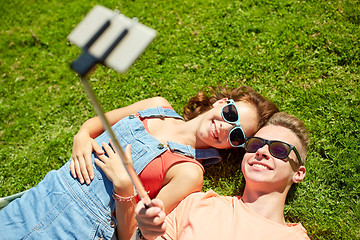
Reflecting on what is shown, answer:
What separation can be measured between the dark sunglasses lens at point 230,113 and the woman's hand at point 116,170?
1.19 m

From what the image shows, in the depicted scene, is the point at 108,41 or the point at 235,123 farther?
the point at 235,123

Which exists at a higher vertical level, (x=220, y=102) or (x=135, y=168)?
(x=220, y=102)

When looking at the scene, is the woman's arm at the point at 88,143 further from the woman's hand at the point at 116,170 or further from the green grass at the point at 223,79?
the green grass at the point at 223,79

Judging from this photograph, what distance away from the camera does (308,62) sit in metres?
4.85

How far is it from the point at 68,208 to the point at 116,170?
2.39ft

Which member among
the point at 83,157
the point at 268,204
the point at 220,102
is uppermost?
the point at 220,102

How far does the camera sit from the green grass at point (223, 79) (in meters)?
4.21

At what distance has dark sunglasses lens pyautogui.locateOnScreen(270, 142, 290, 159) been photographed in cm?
339

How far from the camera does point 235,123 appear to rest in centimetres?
360

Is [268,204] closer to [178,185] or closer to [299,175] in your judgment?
[299,175]

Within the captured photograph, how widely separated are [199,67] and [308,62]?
173 centimetres

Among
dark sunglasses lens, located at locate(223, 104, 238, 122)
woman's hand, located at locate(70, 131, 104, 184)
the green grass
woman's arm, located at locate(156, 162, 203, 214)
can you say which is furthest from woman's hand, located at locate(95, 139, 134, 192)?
the green grass

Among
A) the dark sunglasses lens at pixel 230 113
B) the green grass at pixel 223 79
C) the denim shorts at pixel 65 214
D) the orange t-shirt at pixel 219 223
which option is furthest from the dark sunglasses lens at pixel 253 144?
the denim shorts at pixel 65 214

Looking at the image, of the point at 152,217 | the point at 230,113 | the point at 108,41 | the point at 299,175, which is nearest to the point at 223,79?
the point at 230,113
